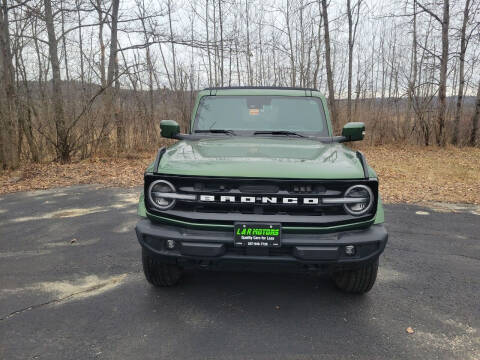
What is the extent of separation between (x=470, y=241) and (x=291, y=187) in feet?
11.6

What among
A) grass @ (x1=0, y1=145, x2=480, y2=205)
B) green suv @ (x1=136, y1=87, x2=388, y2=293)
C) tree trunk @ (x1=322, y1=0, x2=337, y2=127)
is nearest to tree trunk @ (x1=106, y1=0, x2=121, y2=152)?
grass @ (x1=0, y1=145, x2=480, y2=205)

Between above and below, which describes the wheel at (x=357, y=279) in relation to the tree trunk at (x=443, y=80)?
below

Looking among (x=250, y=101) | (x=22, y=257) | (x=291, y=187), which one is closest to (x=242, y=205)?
(x=291, y=187)

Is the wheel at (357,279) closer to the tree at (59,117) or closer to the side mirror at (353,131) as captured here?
the side mirror at (353,131)

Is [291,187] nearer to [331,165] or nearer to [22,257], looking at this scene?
[331,165]

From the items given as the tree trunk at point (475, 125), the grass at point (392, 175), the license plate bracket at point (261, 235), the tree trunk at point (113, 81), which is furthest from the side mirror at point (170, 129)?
the tree trunk at point (475, 125)

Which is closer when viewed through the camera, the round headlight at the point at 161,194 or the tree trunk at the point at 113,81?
the round headlight at the point at 161,194

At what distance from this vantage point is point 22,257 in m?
4.00

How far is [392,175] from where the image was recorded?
31.9 feet

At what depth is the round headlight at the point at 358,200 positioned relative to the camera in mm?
2479

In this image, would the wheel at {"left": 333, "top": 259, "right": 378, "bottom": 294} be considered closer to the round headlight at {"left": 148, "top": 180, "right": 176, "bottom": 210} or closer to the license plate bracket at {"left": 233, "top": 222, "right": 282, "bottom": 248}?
the license plate bracket at {"left": 233, "top": 222, "right": 282, "bottom": 248}

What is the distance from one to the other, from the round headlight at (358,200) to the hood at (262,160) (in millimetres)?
110

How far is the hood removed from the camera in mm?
2457

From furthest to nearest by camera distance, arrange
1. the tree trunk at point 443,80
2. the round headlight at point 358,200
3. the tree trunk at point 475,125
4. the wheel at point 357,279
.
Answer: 1. the tree trunk at point 475,125
2. the tree trunk at point 443,80
3. the wheel at point 357,279
4. the round headlight at point 358,200
